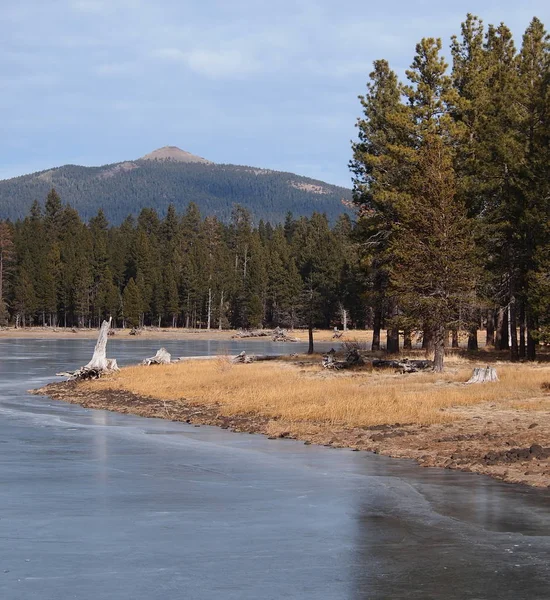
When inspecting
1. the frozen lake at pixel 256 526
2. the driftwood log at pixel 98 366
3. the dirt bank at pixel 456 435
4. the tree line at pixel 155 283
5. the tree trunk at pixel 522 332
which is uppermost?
the tree line at pixel 155 283

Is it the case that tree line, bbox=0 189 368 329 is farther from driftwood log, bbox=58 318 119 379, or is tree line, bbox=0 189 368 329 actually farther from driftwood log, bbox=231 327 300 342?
driftwood log, bbox=58 318 119 379

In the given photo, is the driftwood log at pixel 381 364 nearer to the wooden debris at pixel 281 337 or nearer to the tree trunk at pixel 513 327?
the tree trunk at pixel 513 327

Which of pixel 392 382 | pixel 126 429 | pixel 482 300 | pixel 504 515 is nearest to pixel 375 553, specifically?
pixel 504 515

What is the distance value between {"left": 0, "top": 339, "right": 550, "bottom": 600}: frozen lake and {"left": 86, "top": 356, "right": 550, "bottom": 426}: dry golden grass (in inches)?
177

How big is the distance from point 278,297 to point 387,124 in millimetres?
87578

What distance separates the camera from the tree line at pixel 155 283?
126m

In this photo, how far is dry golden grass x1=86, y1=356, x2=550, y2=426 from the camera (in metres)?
26.8

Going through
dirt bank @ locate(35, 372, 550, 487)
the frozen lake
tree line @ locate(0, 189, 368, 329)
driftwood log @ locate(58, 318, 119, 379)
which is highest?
tree line @ locate(0, 189, 368, 329)

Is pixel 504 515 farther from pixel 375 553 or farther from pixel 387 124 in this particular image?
pixel 387 124

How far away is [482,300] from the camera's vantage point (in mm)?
39438

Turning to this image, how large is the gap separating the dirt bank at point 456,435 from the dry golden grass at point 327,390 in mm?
640

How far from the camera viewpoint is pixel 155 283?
13375 cm

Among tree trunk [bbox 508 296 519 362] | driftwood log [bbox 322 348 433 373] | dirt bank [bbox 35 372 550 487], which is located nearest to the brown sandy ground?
dirt bank [bbox 35 372 550 487]

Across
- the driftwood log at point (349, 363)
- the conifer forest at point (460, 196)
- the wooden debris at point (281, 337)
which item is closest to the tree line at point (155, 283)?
the wooden debris at point (281, 337)
